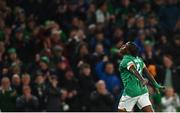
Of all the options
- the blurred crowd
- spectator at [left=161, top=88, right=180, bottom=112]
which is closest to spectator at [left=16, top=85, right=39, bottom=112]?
the blurred crowd

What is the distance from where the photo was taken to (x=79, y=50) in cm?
1575

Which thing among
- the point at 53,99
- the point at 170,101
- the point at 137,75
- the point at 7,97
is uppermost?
the point at 137,75

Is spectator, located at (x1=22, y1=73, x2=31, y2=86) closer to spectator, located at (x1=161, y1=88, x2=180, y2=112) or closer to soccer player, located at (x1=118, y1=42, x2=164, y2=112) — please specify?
spectator, located at (x1=161, y1=88, x2=180, y2=112)

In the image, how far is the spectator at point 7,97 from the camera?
14188mm

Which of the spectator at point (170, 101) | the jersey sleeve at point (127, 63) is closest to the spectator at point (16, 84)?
the spectator at point (170, 101)

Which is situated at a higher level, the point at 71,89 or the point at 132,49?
the point at 132,49

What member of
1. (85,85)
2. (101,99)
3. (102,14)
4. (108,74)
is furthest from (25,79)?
(102,14)

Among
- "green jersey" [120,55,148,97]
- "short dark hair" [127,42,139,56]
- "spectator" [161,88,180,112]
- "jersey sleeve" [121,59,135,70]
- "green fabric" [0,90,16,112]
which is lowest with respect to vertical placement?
"spectator" [161,88,180,112]

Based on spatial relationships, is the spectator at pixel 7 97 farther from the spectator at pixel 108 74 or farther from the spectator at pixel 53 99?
the spectator at pixel 108 74

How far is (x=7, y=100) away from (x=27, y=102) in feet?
1.36

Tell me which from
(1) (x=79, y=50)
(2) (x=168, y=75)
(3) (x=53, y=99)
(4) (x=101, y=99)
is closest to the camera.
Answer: (3) (x=53, y=99)

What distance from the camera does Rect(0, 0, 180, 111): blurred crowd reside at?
14.7 m

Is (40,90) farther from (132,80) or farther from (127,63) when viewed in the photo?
(127,63)

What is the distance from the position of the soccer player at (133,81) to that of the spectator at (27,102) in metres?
3.18
